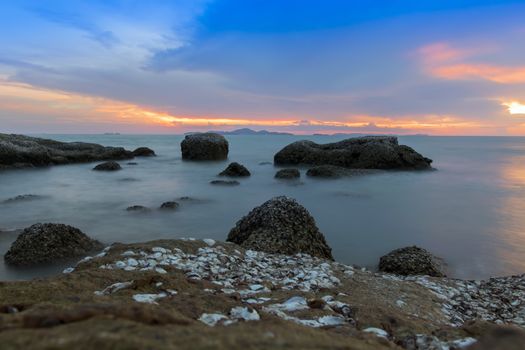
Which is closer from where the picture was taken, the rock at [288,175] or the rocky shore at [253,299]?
the rocky shore at [253,299]

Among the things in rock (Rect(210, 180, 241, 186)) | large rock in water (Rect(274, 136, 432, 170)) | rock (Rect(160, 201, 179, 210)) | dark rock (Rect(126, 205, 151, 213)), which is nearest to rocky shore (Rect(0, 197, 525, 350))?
dark rock (Rect(126, 205, 151, 213))

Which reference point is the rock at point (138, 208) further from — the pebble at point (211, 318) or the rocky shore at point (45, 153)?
the rocky shore at point (45, 153)

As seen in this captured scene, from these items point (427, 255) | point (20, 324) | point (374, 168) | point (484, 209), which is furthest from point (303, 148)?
point (20, 324)

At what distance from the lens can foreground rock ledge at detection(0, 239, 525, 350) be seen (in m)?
2.14

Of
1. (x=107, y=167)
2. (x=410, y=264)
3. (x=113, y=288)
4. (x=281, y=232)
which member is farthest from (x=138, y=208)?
(x=107, y=167)

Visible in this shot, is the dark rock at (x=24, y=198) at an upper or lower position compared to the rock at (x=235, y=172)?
lower

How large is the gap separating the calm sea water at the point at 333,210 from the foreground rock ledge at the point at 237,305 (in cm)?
344

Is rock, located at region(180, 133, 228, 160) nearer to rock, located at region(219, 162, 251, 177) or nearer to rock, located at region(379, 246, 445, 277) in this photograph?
rock, located at region(219, 162, 251, 177)

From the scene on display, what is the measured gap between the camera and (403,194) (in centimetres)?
2247

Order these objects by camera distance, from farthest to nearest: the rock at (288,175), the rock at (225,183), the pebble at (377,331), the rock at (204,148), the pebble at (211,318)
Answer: the rock at (204,148), the rock at (288,175), the rock at (225,183), the pebble at (377,331), the pebble at (211,318)

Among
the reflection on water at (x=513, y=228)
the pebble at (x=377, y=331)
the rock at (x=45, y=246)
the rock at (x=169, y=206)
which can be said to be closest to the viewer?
the pebble at (x=377, y=331)

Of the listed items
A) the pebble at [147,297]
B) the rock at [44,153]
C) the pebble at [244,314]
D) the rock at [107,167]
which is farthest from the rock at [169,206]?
the rock at [44,153]

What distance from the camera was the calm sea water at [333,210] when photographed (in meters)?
11.9

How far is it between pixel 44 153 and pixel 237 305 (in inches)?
1456
